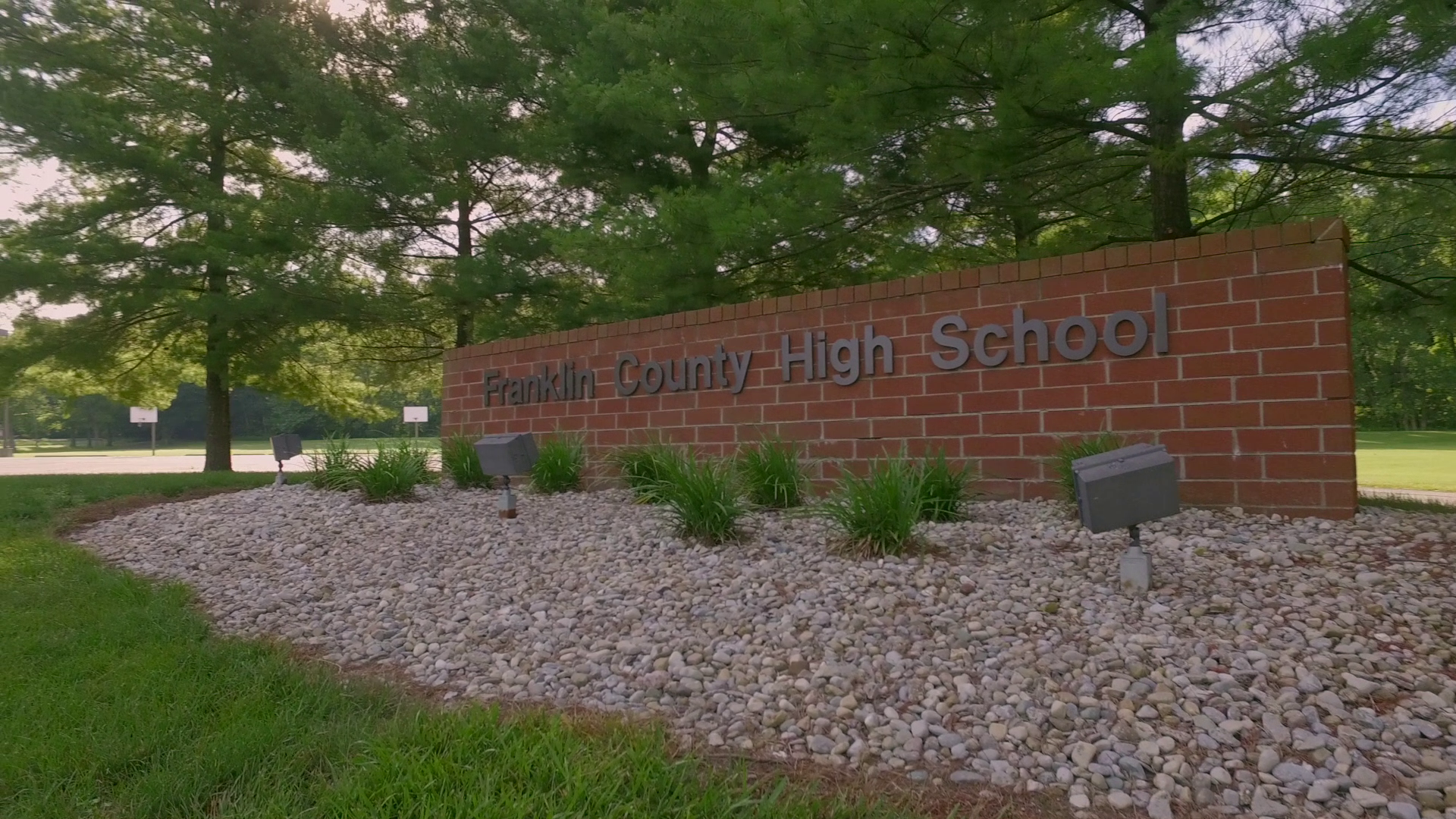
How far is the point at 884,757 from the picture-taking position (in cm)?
290

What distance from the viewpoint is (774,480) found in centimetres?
631

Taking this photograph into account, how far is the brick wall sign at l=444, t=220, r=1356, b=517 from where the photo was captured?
5055mm

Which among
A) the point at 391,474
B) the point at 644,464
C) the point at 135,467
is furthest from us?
the point at 135,467

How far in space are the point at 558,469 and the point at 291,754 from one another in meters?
5.29

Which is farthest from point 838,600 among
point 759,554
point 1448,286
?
point 1448,286

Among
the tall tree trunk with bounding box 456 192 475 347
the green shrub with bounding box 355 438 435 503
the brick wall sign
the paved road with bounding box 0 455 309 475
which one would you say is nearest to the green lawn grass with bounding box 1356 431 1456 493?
the brick wall sign

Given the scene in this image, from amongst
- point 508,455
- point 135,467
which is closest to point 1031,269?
point 508,455

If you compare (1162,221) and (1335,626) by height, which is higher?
(1162,221)

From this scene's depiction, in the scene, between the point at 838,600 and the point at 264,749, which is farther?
the point at 838,600

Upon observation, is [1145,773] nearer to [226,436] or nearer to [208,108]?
[208,108]

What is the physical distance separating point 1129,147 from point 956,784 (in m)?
6.91

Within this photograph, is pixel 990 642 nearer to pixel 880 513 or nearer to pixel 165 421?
pixel 880 513

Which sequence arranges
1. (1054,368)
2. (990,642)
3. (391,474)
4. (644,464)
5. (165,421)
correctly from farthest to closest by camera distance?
(165,421)
(391,474)
(644,464)
(1054,368)
(990,642)

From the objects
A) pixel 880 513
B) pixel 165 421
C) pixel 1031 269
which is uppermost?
pixel 165 421
